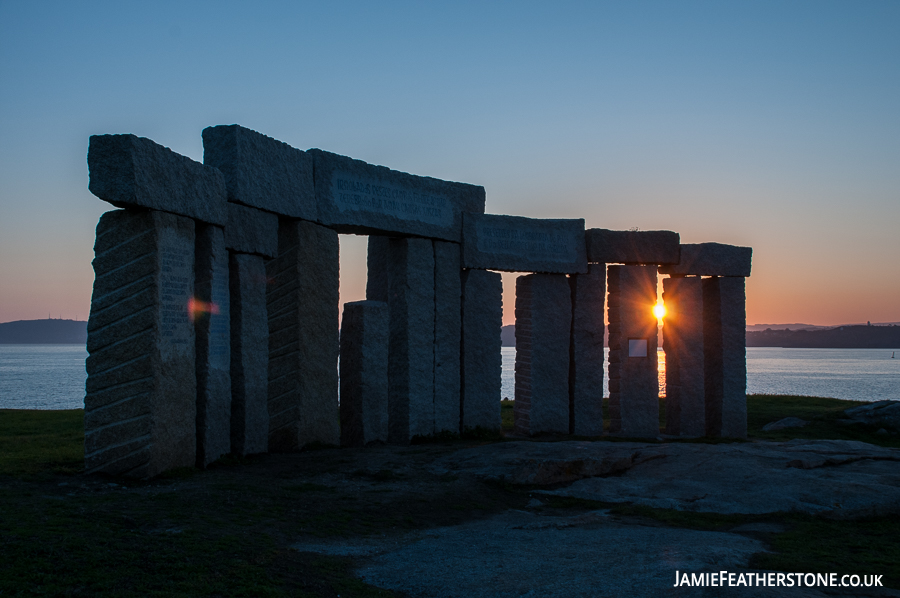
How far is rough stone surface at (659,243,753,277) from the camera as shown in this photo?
14578 millimetres

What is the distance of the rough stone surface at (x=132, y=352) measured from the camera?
747 centimetres

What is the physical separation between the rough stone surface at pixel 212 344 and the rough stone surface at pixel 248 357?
0.56 ft

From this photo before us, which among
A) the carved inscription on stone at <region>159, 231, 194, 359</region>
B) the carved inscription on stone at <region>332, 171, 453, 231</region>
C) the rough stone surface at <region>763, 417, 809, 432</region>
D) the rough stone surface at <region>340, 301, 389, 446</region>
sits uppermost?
the carved inscription on stone at <region>332, 171, 453, 231</region>

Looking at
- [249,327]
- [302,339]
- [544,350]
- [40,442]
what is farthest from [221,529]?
[544,350]

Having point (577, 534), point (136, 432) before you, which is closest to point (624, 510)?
point (577, 534)

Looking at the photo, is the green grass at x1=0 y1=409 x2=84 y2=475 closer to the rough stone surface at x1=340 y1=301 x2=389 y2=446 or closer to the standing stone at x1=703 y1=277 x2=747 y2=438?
the rough stone surface at x1=340 y1=301 x2=389 y2=446

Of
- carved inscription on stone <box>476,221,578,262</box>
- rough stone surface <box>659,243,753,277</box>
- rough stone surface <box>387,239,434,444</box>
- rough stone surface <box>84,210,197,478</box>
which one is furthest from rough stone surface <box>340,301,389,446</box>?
rough stone surface <box>659,243,753,277</box>

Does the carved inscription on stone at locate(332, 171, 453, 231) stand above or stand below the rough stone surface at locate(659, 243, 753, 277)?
above

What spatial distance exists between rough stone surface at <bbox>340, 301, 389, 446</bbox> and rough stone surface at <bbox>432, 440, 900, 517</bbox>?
1778 millimetres

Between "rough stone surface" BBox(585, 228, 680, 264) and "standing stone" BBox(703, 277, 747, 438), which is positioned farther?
"standing stone" BBox(703, 277, 747, 438)

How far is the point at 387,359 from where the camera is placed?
11.3 metres

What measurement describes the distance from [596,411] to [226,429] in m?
7.64

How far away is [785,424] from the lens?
16.2 meters

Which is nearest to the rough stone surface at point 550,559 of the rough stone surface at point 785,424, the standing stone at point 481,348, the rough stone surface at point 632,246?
the standing stone at point 481,348
